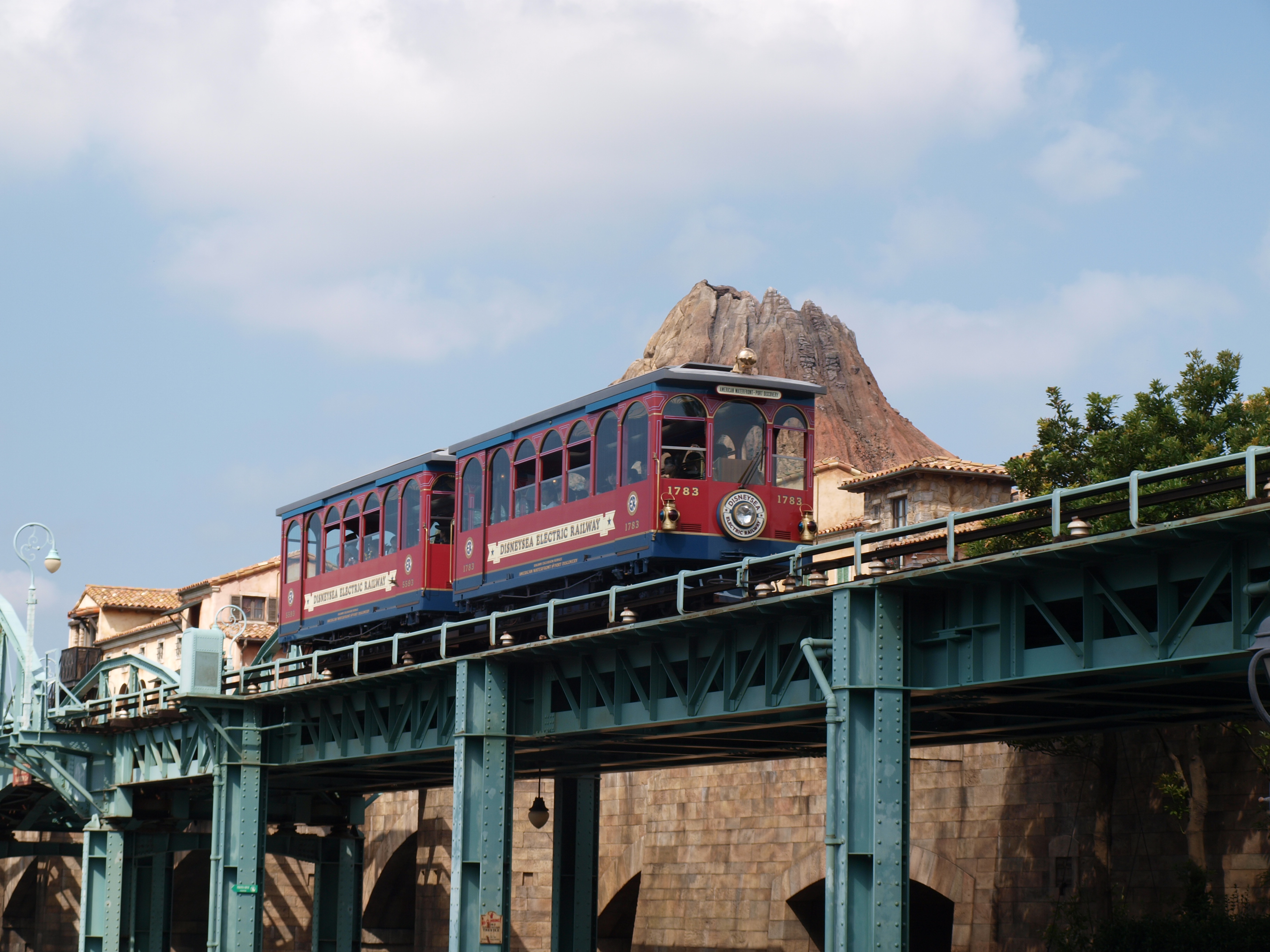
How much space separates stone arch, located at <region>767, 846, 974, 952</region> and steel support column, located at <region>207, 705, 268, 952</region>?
11.8 meters

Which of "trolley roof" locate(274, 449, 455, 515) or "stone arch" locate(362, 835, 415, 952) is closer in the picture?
"trolley roof" locate(274, 449, 455, 515)

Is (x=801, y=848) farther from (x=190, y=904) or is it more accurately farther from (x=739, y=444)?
(x=190, y=904)

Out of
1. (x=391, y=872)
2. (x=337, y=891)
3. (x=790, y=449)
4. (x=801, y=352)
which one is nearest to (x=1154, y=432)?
(x=790, y=449)

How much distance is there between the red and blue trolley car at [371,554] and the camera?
3164 cm

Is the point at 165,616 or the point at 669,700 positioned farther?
the point at 165,616

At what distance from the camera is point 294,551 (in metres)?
36.8

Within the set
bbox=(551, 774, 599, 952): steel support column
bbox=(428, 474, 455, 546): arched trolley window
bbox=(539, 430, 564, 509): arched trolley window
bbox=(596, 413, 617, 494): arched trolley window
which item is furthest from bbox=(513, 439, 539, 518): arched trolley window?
bbox=(551, 774, 599, 952): steel support column

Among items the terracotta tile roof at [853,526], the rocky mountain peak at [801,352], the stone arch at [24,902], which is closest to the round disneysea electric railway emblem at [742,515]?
the terracotta tile roof at [853,526]

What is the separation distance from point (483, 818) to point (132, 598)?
54.5m

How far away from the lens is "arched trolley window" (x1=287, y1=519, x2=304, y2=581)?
120 ft

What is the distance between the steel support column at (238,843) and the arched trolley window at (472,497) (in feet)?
19.6

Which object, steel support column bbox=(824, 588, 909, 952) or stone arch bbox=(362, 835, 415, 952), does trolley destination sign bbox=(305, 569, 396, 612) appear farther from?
stone arch bbox=(362, 835, 415, 952)

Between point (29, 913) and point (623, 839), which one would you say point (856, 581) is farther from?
point (29, 913)

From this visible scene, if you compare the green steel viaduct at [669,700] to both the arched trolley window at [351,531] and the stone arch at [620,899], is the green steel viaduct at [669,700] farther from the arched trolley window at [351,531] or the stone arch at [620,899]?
the stone arch at [620,899]
